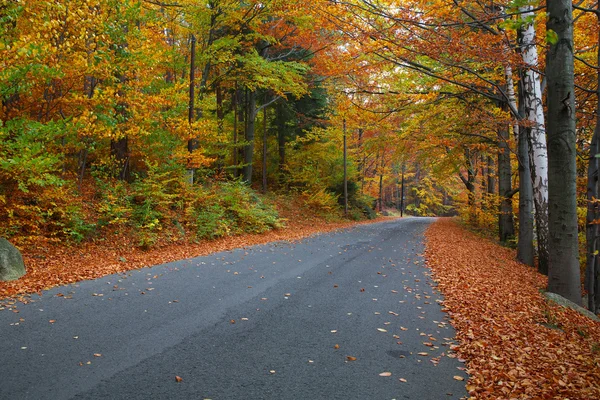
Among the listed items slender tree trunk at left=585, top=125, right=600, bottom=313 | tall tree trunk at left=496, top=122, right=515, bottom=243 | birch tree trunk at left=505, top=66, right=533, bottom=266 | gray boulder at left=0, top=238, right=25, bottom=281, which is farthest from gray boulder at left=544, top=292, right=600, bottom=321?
gray boulder at left=0, top=238, right=25, bottom=281

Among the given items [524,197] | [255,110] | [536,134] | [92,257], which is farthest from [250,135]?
[536,134]

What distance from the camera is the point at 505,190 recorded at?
47.8 ft

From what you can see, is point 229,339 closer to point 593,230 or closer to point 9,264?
point 9,264

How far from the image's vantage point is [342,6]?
8664 mm

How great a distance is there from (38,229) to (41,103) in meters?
3.06

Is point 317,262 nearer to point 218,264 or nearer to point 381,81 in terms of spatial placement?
point 218,264

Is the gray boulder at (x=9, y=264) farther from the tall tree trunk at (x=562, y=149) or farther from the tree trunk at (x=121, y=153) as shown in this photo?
the tall tree trunk at (x=562, y=149)

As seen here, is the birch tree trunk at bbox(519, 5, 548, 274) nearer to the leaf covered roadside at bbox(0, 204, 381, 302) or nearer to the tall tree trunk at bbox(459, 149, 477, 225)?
the leaf covered roadside at bbox(0, 204, 381, 302)

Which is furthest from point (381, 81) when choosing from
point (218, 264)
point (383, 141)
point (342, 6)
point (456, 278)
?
point (218, 264)

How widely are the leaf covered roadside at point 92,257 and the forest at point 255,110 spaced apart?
28cm

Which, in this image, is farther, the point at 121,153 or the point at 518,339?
the point at 121,153

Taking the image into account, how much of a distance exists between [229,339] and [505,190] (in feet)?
45.3

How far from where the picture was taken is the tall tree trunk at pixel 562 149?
5871mm

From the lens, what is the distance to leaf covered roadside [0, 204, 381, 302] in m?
6.38
